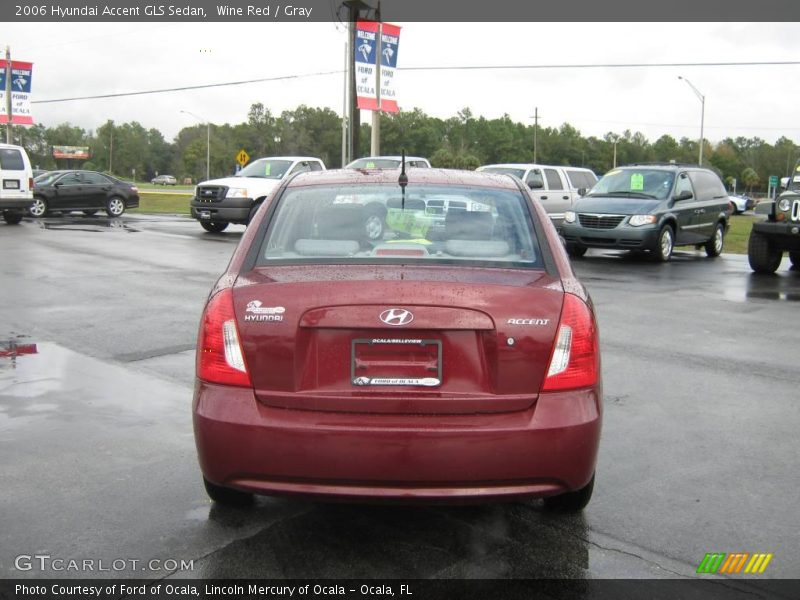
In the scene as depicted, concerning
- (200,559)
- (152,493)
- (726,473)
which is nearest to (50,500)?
(152,493)

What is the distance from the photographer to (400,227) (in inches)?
160

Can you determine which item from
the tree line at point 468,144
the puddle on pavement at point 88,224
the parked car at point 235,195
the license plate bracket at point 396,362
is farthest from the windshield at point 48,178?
the tree line at point 468,144

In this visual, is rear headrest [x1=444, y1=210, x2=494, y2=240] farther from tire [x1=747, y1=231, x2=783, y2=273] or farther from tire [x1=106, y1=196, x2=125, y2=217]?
tire [x1=106, y1=196, x2=125, y2=217]

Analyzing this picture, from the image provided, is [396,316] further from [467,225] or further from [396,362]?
[467,225]

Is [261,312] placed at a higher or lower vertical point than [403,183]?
lower

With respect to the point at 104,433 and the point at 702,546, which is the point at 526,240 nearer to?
the point at 702,546

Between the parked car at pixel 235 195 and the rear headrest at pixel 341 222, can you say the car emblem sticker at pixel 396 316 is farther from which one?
the parked car at pixel 235 195

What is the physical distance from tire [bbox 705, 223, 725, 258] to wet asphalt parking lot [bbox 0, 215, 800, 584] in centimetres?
887

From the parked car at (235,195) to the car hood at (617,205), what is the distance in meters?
6.51

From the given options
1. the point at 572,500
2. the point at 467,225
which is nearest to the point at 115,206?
the point at 467,225

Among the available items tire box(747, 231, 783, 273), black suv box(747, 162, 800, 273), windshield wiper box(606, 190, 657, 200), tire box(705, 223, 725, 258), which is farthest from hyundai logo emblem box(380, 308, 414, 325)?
tire box(705, 223, 725, 258)

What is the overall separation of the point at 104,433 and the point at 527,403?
2909 millimetres

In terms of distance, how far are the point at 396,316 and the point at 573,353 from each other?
29.3 inches

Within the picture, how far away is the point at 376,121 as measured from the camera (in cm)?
2941
